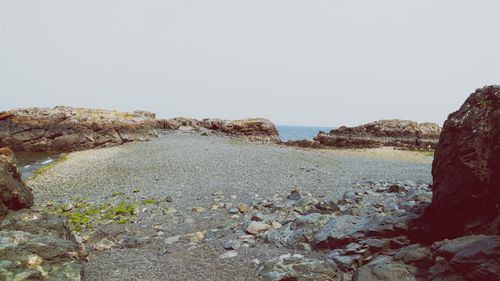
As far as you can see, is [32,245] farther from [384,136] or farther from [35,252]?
[384,136]

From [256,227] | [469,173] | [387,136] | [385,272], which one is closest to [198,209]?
[256,227]

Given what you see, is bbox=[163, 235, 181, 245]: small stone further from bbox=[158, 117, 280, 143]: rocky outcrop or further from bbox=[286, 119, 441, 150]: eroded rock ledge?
bbox=[158, 117, 280, 143]: rocky outcrop

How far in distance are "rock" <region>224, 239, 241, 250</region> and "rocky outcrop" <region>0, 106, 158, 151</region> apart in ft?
97.8

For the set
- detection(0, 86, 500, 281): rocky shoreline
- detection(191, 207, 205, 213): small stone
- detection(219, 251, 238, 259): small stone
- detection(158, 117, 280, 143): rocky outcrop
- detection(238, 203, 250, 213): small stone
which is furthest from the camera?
detection(158, 117, 280, 143): rocky outcrop

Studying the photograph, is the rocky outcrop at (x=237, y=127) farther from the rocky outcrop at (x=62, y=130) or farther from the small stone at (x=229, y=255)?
the small stone at (x=229, y=255)

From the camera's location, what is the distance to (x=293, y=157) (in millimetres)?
28688

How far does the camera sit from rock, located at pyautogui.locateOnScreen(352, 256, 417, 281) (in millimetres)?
7563

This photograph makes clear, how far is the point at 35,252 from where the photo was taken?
8.59 m

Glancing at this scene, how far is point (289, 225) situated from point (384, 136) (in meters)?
40.6

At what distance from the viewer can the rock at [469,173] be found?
27.1 feet

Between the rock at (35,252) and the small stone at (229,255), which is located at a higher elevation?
the rock at (35,252)

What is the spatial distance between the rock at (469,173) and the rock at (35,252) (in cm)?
899

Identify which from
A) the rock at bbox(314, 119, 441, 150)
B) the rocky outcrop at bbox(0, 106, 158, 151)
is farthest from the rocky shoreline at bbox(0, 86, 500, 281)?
the rock at bbox(314, 119, 441, 150)

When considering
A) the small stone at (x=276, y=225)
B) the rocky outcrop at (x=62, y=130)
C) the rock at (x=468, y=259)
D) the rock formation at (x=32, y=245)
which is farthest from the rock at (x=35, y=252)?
the rocky outcrop at (x=62, y=130)
